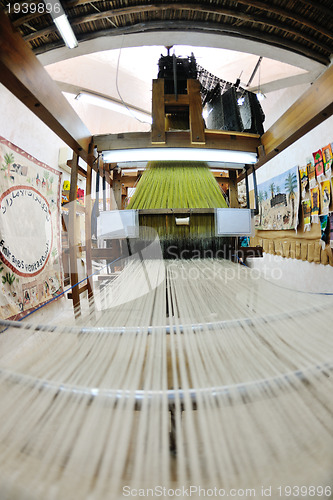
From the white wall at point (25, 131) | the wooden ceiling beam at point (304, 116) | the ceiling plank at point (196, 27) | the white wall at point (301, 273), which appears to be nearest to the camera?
the wooden ceiling beam at point (304, 116)

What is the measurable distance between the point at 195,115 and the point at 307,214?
5.80 feet

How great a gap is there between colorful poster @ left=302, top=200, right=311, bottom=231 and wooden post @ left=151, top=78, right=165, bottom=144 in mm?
1847

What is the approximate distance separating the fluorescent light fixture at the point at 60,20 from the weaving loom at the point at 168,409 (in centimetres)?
170

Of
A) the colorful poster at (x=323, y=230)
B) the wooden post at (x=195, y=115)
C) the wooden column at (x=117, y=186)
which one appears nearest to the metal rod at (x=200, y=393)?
the wooden post at (x=195, y=115)

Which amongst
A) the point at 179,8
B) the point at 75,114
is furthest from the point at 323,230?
the point at 75,114

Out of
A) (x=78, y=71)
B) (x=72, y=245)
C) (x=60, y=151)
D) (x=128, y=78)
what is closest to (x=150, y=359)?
(x=72, y=245)

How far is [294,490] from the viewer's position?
0.62 ft

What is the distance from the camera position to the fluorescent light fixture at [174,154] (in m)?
1.08

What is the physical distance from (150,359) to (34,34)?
6.51 ft

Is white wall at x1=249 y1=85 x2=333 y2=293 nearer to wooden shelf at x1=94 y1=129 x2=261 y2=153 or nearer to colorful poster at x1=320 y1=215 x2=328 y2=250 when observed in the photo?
colorful poster at x1=320 y1=215 x2=328 y2=250

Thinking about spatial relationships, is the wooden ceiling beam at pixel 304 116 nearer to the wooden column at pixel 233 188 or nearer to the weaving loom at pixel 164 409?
the wooden column at pixel 233 188

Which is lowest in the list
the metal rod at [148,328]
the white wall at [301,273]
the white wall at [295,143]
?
the white wall at [301,273]

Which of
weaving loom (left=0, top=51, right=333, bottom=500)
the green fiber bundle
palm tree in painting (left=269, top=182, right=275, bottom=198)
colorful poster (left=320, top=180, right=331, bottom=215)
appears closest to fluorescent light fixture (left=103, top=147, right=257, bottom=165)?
the green fiber bundle

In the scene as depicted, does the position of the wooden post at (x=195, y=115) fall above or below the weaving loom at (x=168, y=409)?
above
